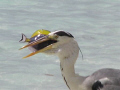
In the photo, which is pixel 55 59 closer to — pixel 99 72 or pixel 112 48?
pixel 112 48

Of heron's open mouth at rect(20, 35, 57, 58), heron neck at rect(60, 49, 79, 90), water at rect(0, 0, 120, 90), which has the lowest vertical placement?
water at rect(0, 0, 120, 90)

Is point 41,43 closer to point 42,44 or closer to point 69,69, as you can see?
point 42,44

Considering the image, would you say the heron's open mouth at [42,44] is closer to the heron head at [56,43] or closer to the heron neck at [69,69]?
the heron head at [56,43]

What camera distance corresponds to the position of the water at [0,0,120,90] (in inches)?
268

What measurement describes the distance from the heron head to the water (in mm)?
1204

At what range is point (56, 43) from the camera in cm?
528

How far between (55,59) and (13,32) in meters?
1.68

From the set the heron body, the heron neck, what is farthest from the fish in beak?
the heron neck

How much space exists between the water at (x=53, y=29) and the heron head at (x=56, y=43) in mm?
1204

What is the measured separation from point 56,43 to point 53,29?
3902mm

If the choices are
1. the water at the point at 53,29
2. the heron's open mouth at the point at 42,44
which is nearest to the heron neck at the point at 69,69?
the heron's open mouth at the point at 42,44

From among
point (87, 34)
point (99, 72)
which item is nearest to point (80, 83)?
point (99, 72)

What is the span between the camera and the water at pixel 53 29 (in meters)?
6.80

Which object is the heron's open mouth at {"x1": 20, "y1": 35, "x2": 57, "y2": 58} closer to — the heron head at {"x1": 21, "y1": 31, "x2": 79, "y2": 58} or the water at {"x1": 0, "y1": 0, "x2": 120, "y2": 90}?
the heron head at {"x1": 21, "y1": 31, "x2": 79, "y2": 58}
